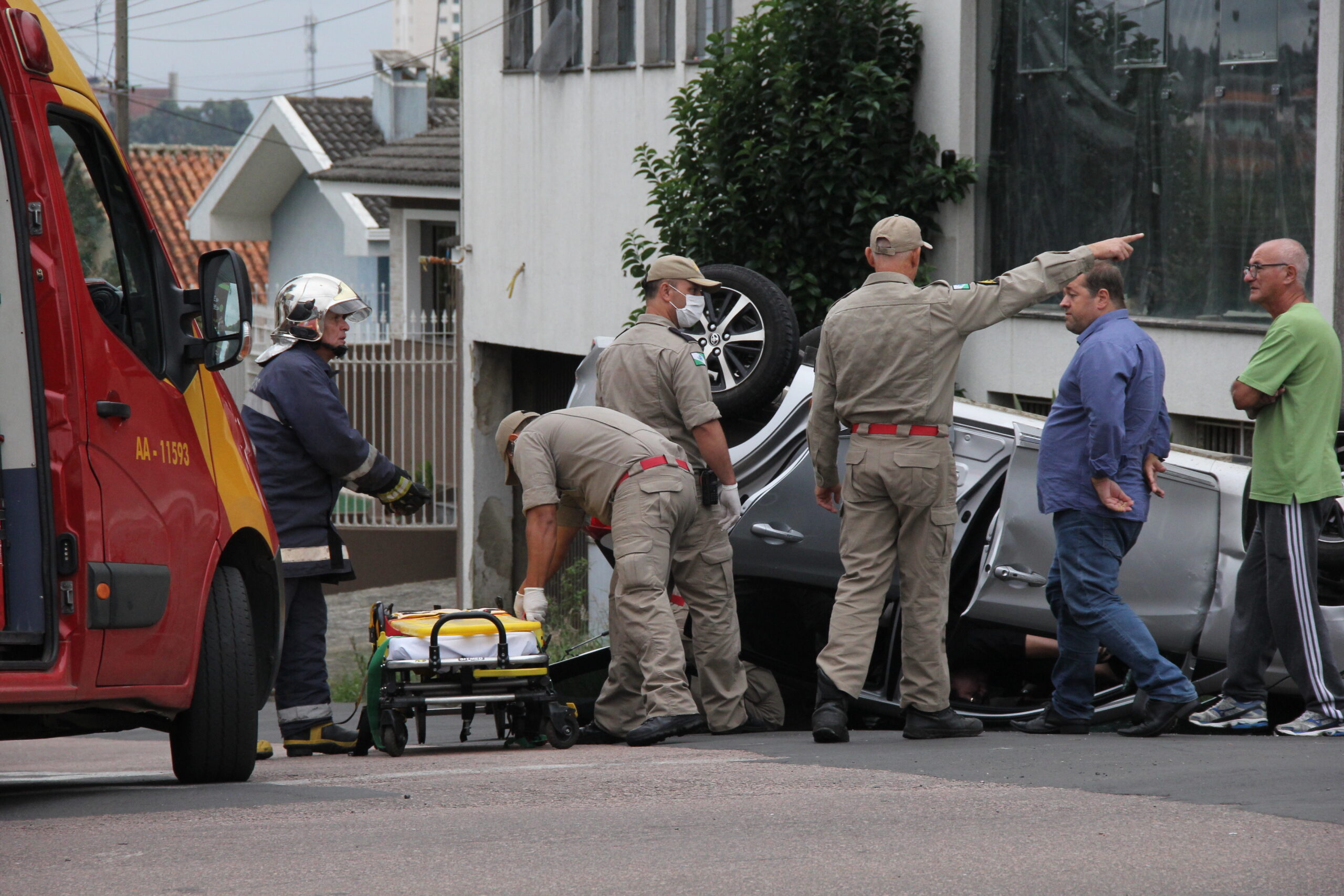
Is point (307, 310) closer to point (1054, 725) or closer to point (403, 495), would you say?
point (403, 495)

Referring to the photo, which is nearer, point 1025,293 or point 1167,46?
point 1025,293

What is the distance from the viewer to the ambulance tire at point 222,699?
5250 millimetres

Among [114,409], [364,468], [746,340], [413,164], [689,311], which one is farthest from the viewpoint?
[413,164]

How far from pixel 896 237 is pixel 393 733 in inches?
107

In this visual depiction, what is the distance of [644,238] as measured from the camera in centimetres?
1306

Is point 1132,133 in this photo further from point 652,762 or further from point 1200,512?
point 652,762

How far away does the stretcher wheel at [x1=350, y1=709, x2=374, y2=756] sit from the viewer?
6574mm

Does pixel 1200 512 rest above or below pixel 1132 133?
below

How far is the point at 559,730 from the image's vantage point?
251 inches

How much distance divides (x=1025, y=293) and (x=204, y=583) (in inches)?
120

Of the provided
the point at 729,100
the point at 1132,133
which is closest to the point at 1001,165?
the point at 1132,133

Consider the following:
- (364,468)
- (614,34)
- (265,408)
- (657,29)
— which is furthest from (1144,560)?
(614,34)

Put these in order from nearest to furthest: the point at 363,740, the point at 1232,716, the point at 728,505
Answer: the point at 1232,716
the point at 363,740
the point at 728,505

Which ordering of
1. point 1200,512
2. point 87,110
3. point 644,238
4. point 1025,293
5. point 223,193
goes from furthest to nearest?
point 223,193 → point 644,238 → point 1200,512 → point 1025,293 → point 87,110
